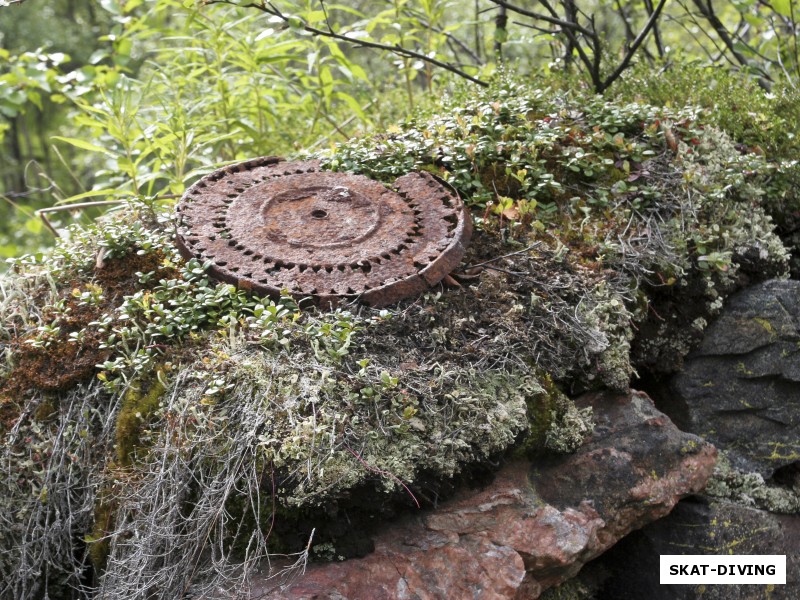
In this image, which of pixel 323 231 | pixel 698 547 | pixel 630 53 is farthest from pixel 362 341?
pixel 630 53

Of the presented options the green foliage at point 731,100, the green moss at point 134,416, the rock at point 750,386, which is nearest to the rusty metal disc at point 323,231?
the green moss at point 134,416

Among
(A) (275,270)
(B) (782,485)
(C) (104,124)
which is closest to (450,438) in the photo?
(A) (275,270)

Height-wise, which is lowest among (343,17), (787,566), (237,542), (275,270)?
(787,566)

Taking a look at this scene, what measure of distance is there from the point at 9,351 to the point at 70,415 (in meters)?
0.41

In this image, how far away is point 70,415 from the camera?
2889 millimetres

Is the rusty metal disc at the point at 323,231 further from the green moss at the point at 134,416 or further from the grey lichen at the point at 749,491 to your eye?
the grey lichen at the point at 749,491

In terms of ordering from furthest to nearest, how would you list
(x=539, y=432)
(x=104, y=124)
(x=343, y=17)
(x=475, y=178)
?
1. (x=343, y=17)
2. (x=104, y=124)
3. (x=475, y=178)
4. (x=539, y=432)

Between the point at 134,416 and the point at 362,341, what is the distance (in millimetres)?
806

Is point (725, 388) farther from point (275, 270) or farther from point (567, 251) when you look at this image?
point (275, 270)

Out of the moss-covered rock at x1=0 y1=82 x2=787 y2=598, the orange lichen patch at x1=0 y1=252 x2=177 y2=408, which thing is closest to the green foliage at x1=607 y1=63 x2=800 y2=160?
the moss-covered rock at x1=0 y1=82 x2=787 y2=598

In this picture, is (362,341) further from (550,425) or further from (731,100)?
(731,100)

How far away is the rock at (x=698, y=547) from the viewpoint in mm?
2963

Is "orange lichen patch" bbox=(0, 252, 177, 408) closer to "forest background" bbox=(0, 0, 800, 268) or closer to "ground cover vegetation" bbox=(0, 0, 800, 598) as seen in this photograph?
"ground cover vegetation" bbox=(0, 0, 800, 598)

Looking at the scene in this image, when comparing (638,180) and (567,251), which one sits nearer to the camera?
(567,251)
